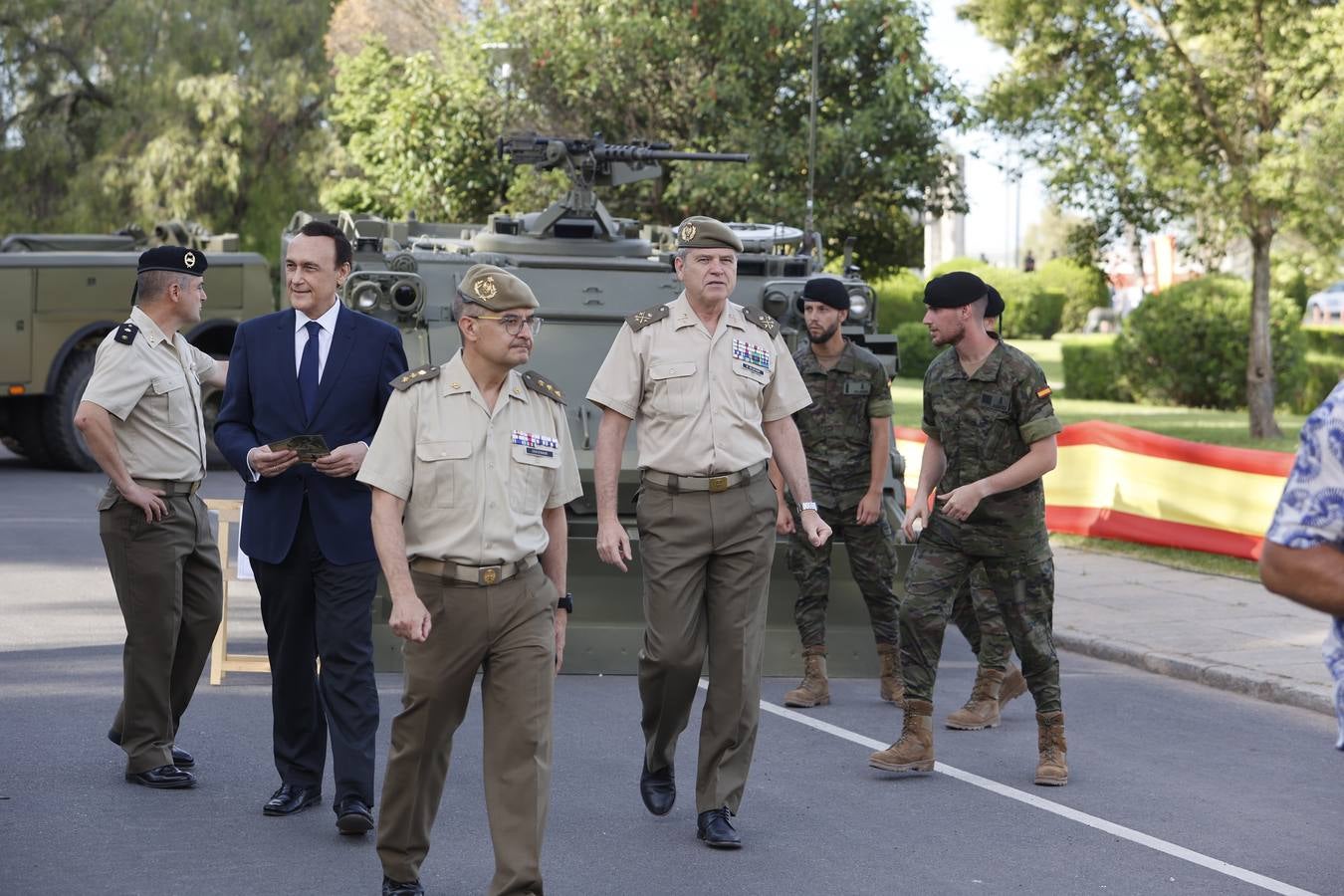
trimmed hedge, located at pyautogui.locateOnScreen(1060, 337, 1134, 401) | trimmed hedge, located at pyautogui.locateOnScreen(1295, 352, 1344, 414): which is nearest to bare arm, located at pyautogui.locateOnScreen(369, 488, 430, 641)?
trimmed hedge, located at pyautogui.locateOnScreen(1295, 352, 1344, 414)

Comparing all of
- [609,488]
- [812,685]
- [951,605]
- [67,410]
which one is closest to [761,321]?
[609,488]

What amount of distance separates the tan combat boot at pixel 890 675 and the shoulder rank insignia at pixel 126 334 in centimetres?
386

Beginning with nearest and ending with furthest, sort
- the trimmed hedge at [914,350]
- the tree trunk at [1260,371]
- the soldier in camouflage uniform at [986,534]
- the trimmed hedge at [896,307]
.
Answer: the soldier in camouflage uniform at [986,534], the tree trunk at [1260,371], the trimmed hedge at [914,350], the trimmed hedge at [896,307]

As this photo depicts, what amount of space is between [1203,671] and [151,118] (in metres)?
28.1

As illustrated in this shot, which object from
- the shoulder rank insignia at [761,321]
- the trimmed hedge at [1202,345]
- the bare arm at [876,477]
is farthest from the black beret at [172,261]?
the trimmed hedge at [1202,345]

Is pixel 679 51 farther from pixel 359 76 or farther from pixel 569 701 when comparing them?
pixel 569 701

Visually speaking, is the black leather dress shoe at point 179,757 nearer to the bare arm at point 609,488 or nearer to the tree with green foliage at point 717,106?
the bare arm at point 609,488

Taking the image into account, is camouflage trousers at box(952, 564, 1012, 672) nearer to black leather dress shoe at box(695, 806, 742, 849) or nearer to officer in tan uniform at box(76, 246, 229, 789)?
black leather dress shoe at box(695, 806, 742, 849)

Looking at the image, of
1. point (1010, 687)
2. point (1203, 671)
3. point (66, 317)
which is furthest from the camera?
point (66, 317)

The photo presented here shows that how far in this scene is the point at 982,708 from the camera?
27.6ft

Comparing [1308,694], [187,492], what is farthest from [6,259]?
[1308,694]

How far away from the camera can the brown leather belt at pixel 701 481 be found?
6.39m

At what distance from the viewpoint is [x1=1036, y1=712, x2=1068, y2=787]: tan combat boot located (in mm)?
7227

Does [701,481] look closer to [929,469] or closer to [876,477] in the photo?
[929,469]
